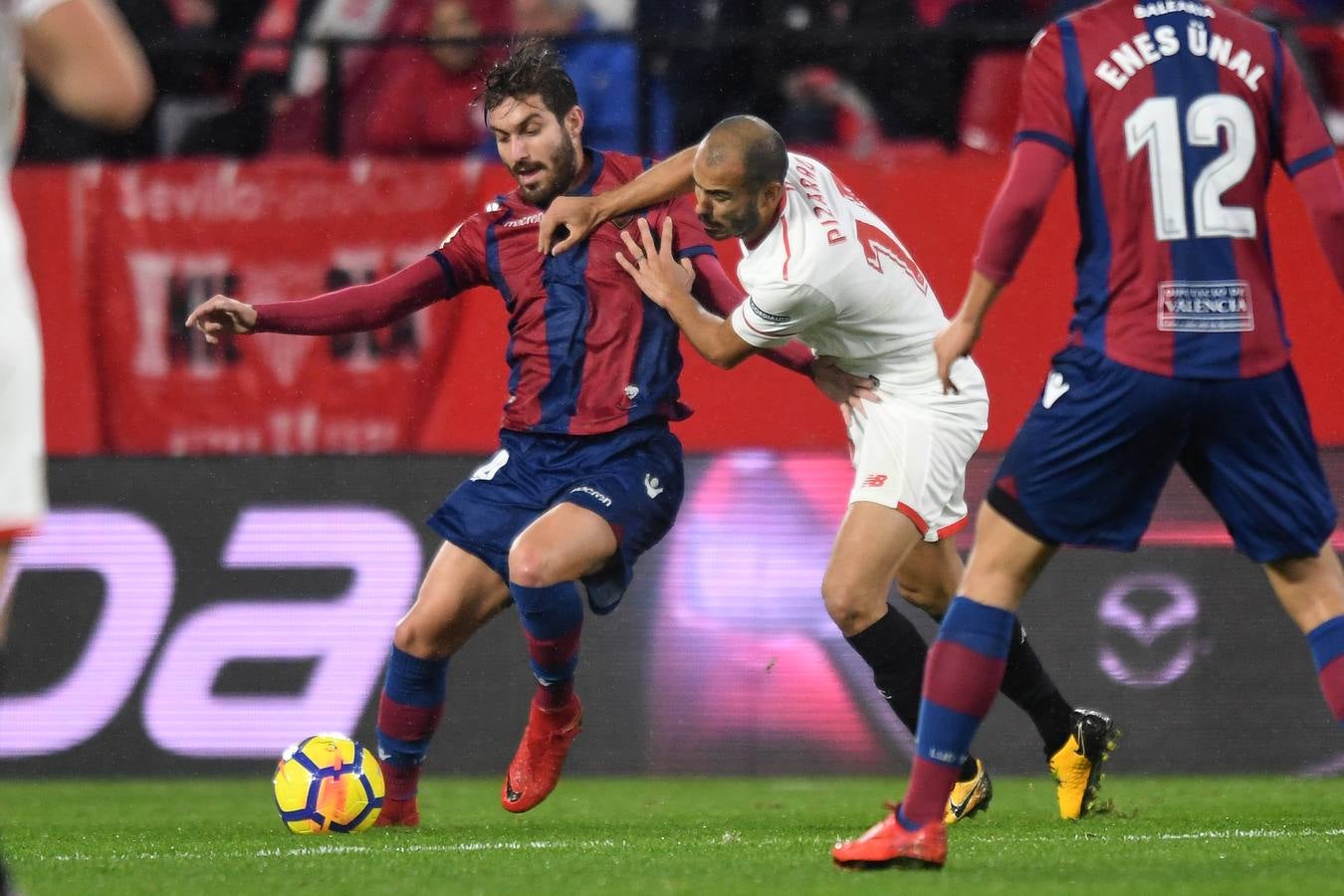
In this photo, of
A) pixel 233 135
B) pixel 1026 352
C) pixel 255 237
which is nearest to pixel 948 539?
pixel 1026 352

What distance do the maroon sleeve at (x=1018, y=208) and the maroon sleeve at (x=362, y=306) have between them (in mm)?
2442

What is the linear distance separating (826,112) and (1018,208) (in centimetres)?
508

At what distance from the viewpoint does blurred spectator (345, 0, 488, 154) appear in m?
9.23

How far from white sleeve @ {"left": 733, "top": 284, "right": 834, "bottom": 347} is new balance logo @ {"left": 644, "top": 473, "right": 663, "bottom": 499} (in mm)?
561

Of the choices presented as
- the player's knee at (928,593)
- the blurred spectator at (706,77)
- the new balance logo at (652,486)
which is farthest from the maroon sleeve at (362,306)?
the blurred spectator at (706,77)

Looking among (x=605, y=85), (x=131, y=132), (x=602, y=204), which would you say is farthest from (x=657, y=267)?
(x=131, y=132)

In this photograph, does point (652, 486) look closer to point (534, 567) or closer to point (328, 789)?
point (534, 567)

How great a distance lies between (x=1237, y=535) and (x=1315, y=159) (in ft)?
2.69

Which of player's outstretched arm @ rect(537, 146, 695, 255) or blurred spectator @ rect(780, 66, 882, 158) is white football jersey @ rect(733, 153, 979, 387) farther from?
blurred spectator @ rect(780, 66, 882, 158)

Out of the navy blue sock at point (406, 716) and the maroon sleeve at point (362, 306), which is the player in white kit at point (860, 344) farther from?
the navy blue sock at point (406, 716)

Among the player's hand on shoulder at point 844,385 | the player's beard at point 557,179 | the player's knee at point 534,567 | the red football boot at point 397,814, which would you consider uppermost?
the player's beard at point 557,179

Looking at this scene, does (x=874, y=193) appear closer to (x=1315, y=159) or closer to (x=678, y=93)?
(x=678, y=93)

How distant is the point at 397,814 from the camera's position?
6.01 metres

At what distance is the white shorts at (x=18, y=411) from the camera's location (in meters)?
3.15
